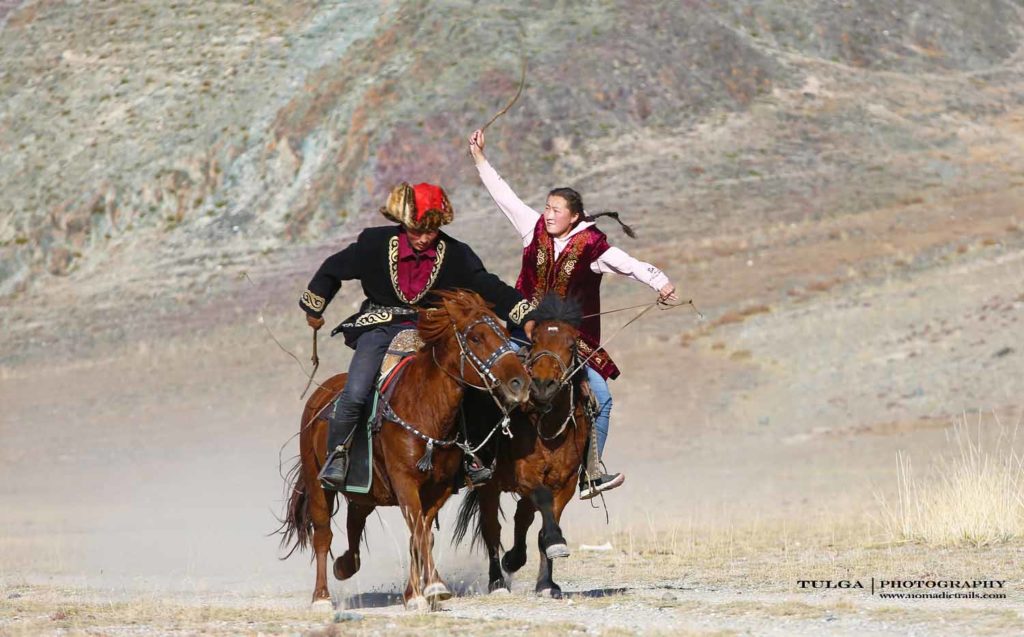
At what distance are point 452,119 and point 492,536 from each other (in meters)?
37.1

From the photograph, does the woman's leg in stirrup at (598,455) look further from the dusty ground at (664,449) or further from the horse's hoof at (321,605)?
the horse's hoof at (321,605)

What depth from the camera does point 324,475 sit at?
33.5 feet

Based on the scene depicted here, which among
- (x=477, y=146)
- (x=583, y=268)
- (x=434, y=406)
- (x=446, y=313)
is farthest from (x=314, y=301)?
(x=477, y=146)

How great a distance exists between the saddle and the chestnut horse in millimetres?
518

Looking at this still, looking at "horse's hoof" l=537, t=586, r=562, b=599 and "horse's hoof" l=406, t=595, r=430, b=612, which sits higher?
"horse's hoof" l=537, t=586, r=562, b=599

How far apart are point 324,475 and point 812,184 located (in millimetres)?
36843

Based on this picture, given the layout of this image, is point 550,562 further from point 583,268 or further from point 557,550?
point 583,268

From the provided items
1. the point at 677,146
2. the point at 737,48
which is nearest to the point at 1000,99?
the point at 737,48

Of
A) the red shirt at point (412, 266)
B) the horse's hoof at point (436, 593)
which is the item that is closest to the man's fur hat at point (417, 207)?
the red shirt at point (412, 266)

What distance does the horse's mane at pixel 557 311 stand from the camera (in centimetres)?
1012

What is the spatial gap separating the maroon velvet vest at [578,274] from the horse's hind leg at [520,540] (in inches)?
40.0

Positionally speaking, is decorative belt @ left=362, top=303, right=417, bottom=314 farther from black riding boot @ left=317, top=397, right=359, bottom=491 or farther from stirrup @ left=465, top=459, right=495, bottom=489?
stirrup @ left=465, top=459, right=495, bottom=489

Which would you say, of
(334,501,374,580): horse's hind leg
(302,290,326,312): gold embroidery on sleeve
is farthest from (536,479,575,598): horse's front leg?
(302,290,326,312): gold embroidery on sleeve

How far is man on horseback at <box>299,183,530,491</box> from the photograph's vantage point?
10.3 m
